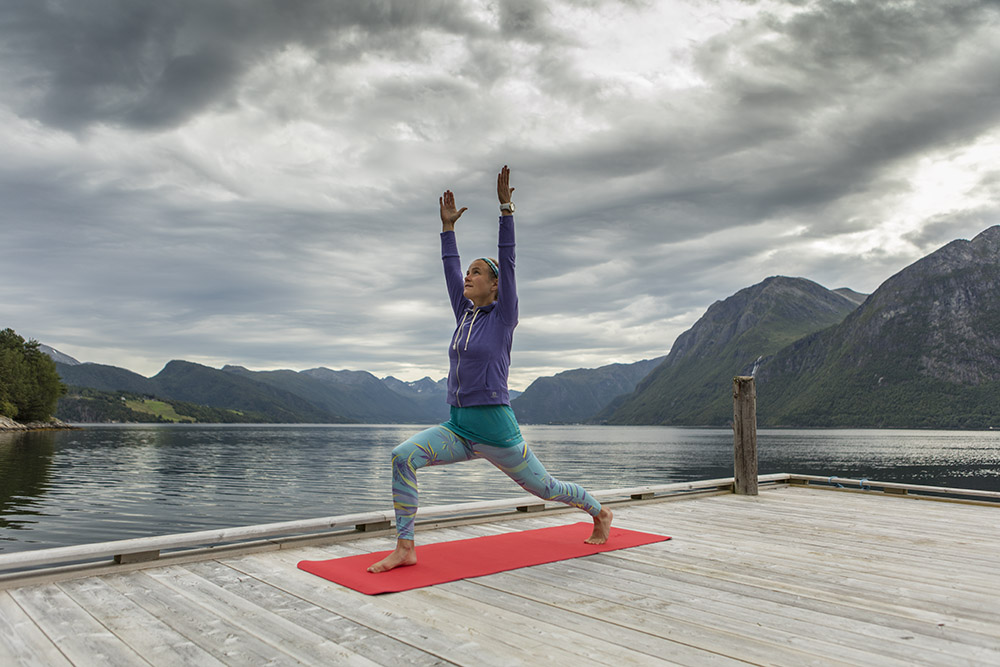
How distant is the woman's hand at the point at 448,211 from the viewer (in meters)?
5.16

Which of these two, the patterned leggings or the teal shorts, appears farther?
the teal shorts

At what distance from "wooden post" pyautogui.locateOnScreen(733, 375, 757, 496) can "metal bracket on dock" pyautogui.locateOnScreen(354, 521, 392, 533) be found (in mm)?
5593

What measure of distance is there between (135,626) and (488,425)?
2.42m

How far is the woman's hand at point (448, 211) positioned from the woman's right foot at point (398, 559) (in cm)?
247

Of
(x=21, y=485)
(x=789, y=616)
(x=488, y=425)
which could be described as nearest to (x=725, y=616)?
(x=789, y=616)

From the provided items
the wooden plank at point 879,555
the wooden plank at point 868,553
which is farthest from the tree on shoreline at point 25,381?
the wooden plank at point 879,555

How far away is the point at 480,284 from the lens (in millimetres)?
4773

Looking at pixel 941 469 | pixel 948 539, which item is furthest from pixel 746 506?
pixel 941 469

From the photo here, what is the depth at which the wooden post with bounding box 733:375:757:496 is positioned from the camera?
917cm

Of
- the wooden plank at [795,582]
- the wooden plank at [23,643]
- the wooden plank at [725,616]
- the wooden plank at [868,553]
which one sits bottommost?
the wooden plank at [868,553]

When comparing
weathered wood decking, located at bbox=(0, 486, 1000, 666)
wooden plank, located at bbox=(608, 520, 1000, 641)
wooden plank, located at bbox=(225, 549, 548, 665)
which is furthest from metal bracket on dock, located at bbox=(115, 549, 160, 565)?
wooden plank, located at bbox=(608, 520, 1000, 641)

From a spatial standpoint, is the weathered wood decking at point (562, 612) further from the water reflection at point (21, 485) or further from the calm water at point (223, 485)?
the water reflection at point (21, 485)

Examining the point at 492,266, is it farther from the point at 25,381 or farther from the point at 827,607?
the point at 25,381

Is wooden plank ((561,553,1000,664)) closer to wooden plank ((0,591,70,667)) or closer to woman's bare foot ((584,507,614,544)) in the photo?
woman's bare foot ((584,507,614,544))
